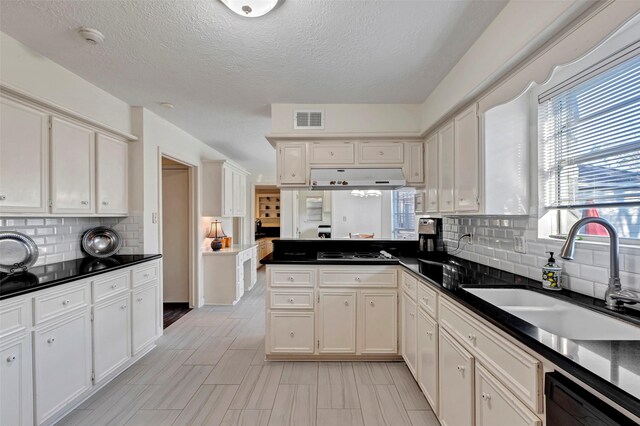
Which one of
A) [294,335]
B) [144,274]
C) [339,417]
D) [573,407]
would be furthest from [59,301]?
[573,407]

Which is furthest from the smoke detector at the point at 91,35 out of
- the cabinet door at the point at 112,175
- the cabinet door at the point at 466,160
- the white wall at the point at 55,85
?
the cabinet door at the point at 466,160

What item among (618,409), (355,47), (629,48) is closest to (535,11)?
(629,48)

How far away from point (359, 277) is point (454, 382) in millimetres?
1165

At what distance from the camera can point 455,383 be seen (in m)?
1.51

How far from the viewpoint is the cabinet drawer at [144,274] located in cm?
256

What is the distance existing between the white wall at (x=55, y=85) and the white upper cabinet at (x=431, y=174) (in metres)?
3.12

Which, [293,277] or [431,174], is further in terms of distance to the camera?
[431,174]

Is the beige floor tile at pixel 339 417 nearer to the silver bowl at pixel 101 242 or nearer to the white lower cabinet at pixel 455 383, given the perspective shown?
the white lower cabinet at pixel 455 383

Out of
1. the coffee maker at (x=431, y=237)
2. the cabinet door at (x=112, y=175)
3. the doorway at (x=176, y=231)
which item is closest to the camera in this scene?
the cabinet door at (x=112, y=175)

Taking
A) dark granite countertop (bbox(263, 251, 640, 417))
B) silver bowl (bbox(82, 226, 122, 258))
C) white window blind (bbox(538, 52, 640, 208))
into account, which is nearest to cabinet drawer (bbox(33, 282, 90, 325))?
silver bowl (bbox(82, 226, 122, 258))

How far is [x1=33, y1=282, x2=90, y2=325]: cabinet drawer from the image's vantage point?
1.70m

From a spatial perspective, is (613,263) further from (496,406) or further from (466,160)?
(466,160)

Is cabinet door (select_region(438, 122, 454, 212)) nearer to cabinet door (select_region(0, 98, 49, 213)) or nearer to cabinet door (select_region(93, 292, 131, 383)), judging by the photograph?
cabinet door (select_region(93, 292, 131, 383))

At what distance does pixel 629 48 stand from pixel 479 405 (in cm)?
182
